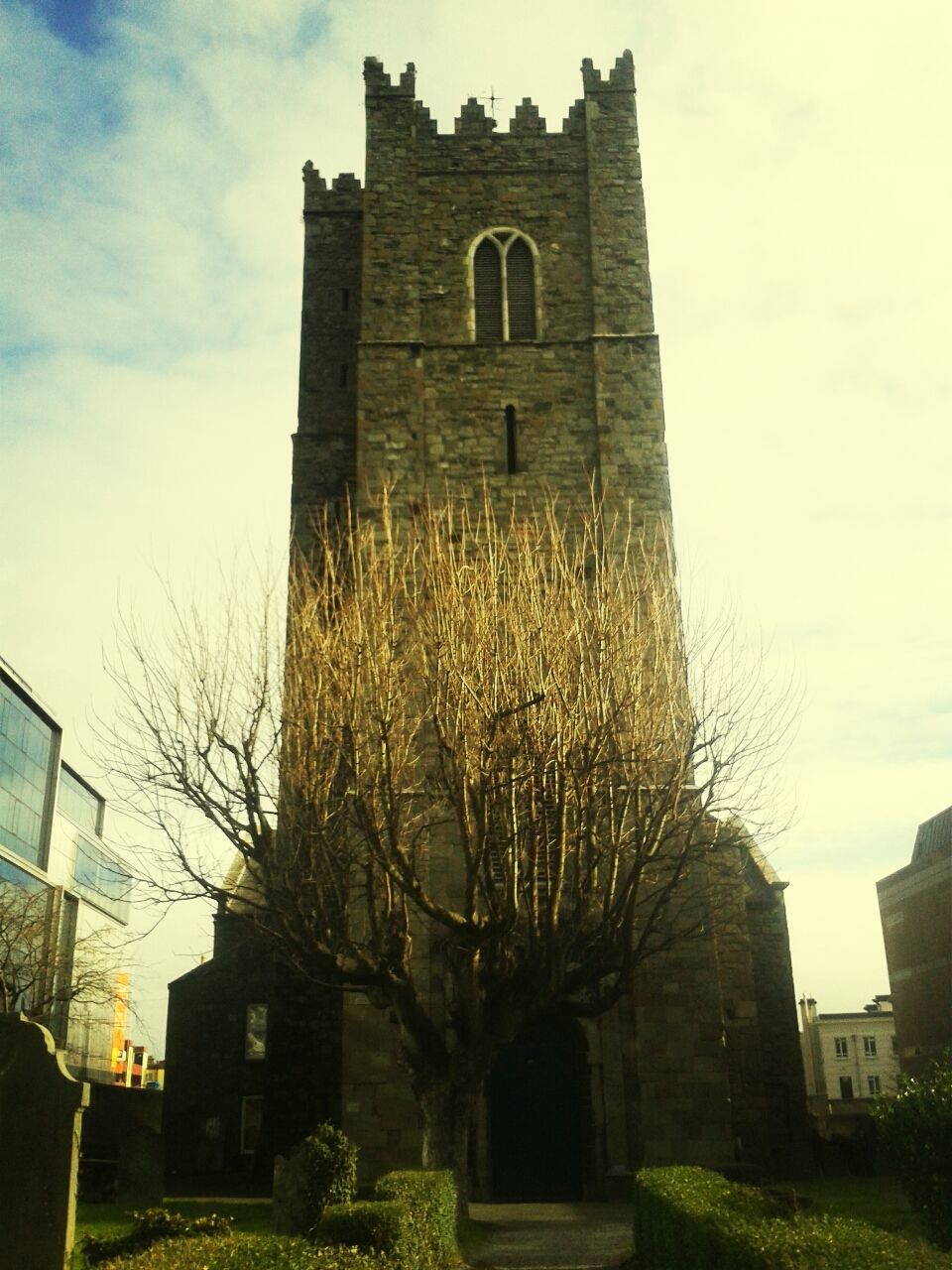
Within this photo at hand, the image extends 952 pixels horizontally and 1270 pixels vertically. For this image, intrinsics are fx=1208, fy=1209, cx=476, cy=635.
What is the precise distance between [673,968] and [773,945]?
38.4 feet

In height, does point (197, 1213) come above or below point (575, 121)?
below

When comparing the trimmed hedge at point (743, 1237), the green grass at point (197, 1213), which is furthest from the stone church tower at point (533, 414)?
the trimmed hedge at point (743, 1237)

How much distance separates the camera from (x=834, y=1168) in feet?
84.4

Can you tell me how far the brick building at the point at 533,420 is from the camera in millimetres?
18641

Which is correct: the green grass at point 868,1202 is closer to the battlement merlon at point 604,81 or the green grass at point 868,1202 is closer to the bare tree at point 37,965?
the bare tree at point 37,965

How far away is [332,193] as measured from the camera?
28.8 meters

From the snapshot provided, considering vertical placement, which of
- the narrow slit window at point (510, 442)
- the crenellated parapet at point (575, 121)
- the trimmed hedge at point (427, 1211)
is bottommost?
the trimmed hedge at point (427, 1211)

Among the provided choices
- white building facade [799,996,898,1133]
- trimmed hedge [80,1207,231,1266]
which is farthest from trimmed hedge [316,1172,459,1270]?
white building facade [799,996,898,1133]

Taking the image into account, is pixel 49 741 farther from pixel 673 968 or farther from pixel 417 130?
pixel 673 968

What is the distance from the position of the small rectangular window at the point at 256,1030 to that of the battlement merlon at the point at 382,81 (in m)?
21.9

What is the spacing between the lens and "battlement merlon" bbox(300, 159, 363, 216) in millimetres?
28609

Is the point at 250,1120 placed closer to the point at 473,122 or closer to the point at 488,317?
the point at 488,317

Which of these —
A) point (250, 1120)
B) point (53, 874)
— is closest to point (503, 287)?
point (250, 1120)

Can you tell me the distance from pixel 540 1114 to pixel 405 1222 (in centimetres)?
1057
